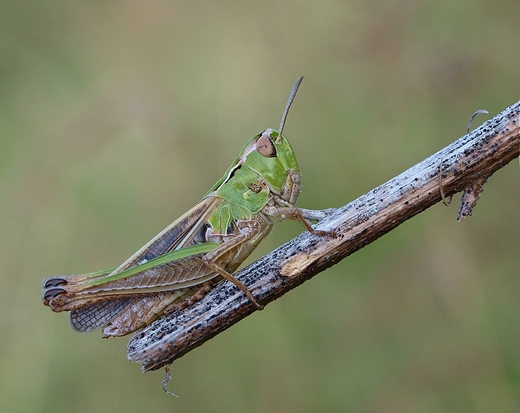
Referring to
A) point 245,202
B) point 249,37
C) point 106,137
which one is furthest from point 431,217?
point 106,137

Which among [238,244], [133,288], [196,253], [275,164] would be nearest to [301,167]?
[275,164]

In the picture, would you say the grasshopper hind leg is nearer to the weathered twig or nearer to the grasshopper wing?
the grasshopper wing

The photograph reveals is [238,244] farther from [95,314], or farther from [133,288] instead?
[95,314]

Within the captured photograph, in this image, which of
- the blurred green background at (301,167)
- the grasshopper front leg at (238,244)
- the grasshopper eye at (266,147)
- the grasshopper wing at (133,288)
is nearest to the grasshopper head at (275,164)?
the grasshopper eye at (266,147)

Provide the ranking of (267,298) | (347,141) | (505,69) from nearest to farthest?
(267,298) → (505,69) → (347,141)

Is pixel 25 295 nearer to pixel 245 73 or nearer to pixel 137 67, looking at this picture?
pixel 137 67

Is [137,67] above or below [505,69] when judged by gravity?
above
